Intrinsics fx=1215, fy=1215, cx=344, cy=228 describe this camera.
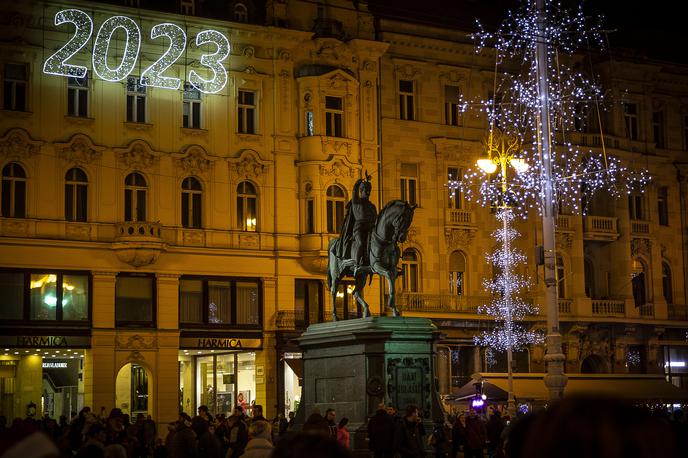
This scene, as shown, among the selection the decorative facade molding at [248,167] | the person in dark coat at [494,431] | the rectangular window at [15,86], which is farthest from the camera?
the decorative facade molding at [248,167]

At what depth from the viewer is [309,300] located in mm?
43812

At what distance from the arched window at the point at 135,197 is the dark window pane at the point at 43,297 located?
11.3 feet

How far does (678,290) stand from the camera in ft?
169

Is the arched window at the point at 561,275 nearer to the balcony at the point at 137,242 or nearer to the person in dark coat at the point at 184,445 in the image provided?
the balcony at the point at 137,242

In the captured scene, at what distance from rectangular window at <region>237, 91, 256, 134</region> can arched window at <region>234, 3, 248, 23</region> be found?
8.70 ft

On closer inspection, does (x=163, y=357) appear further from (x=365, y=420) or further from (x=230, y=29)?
(x=365, y=420)

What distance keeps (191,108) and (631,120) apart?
19443mm

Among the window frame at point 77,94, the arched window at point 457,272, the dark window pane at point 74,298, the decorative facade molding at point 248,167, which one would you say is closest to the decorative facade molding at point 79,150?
the window frame at point 77,94

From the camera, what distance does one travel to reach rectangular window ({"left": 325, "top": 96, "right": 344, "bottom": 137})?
44188mm

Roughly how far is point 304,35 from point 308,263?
323 inches

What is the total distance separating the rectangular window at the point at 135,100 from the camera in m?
41.1

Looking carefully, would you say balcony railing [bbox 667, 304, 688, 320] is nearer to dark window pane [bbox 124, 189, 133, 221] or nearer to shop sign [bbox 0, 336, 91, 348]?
dark window pane [bbox 124, 189, 133, 221]

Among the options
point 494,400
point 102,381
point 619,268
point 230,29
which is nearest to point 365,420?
point 494,400

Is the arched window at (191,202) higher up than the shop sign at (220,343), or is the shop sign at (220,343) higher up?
the arched window at (191,202)
